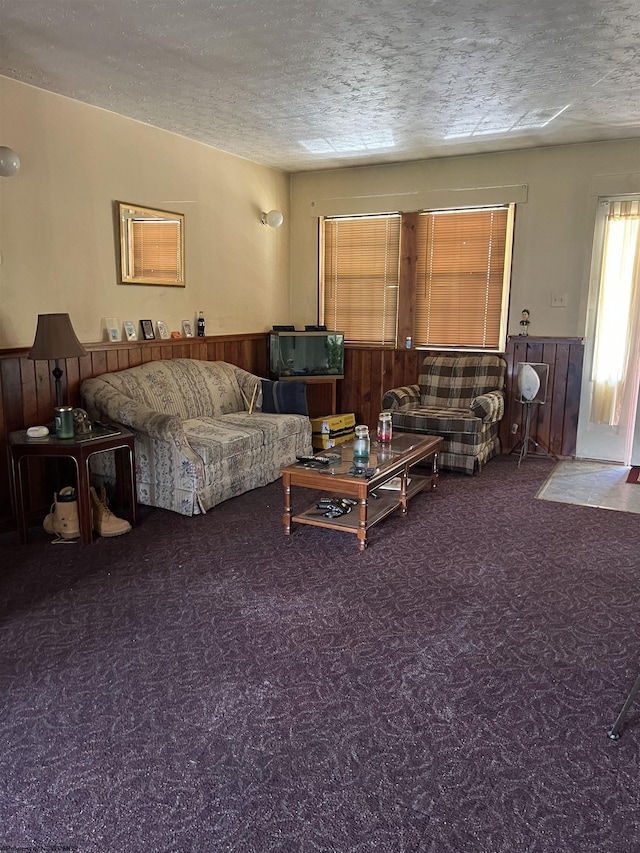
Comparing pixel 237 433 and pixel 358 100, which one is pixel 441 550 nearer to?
pixel 237 433

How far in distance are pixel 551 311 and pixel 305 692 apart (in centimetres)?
423

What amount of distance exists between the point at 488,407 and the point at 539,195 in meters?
1.91

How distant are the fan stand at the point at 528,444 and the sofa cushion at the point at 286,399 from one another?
190 cm

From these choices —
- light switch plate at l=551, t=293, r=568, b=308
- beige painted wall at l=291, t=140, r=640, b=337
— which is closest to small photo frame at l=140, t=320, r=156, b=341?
beige painted wall at l=291, t=140, r=640, b=337

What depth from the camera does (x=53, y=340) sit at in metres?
3.43

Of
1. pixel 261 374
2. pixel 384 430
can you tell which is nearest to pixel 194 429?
pixel 384 430

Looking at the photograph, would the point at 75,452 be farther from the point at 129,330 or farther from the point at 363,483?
the point at 363,483

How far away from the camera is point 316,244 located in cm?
624

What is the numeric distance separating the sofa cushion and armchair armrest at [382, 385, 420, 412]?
70 cm

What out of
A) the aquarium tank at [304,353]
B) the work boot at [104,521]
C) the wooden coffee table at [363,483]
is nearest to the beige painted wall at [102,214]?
the aquarium tank at [304,353]

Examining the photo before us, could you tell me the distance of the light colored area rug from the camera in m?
4.18

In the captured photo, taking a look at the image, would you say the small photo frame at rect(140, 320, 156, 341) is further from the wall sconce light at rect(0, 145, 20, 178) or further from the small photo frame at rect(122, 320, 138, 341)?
the wall sconce light at rect(0, 145, 20, 178)

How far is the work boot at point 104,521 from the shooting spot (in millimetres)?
3523

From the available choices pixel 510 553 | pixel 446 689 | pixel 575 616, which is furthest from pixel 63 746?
pixel 510 553
